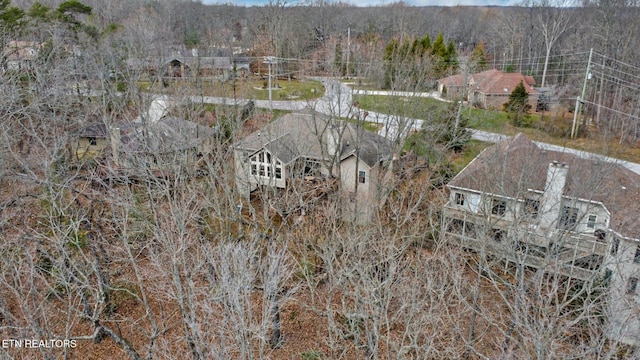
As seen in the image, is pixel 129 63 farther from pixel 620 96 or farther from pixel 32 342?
pixel 620 96

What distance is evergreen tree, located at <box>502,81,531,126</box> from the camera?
32.9 metres

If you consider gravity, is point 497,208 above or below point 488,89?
below

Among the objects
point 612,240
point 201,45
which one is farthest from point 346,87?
point 201,45

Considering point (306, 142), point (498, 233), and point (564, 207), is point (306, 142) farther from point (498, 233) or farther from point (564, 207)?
point (564, 207)

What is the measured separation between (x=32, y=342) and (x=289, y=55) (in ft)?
124

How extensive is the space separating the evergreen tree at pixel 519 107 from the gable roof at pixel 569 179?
46.3 feet

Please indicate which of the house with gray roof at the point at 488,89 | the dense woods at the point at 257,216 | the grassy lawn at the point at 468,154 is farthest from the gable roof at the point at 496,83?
the grassy lawn at the point at 468,154

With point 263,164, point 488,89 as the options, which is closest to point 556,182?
point 263,164

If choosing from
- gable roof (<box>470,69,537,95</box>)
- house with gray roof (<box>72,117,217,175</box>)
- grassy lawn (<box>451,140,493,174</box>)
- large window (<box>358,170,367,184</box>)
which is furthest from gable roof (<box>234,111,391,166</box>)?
gable roof (<box>470,69,537,95</box>)

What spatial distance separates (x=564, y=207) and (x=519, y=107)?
19.2 meters

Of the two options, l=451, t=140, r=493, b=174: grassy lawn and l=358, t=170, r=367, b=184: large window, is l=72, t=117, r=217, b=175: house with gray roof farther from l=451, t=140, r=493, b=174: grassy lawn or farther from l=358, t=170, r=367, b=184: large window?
l=451, t=140, r=493, b=174: grassy lawn

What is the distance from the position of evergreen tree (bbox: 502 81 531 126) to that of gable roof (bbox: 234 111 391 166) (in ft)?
49.2

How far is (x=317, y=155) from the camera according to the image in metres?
23.2

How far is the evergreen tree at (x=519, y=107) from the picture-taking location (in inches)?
1297
